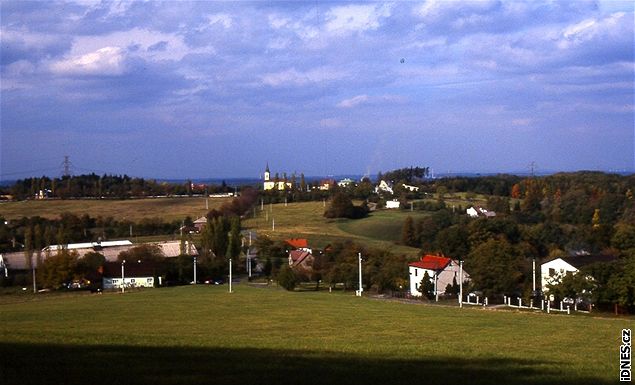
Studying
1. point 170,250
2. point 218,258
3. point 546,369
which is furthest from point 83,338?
point 170,250

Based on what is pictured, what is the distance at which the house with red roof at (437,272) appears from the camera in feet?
170

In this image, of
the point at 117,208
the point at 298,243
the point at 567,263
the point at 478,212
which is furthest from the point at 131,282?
the point at 478,212

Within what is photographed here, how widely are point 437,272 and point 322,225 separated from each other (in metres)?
38.4

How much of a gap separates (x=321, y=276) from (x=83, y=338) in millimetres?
→ 43127

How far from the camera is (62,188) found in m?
99.1

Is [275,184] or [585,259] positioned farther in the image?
[275,184]

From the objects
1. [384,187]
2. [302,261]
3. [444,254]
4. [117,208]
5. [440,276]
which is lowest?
[440,276]

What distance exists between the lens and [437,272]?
168 ft

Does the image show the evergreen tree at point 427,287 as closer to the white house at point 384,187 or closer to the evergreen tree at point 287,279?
the evergreen tree at point 287,279

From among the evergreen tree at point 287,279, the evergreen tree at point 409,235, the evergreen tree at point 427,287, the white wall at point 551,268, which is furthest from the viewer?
the evergreen tree at point 409,235

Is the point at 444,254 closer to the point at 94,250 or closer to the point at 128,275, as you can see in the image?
the point at 128,275

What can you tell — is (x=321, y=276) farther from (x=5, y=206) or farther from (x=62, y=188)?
(x=62, y=188)

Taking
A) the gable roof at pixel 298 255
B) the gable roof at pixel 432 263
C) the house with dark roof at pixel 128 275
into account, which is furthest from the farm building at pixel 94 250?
the gable roof at pixel 432 263

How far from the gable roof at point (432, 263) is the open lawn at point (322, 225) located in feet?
50.7
